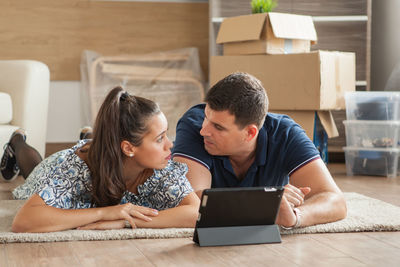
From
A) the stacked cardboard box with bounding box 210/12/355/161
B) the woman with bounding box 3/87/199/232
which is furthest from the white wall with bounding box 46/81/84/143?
the woman with bounding box 3/87/199/232

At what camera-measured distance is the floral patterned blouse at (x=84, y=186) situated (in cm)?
162

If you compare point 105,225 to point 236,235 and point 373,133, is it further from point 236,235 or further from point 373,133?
point 373,133

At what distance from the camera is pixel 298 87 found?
10.7ft

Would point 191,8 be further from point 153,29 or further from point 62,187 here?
point 62,187

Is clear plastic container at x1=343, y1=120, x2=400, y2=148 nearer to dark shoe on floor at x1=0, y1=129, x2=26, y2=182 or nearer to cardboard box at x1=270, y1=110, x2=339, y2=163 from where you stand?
cardboard box at x1=270, y1=110, x2=339, y2=163

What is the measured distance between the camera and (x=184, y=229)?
1.69m

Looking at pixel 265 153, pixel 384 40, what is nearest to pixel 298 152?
pixel 265 153

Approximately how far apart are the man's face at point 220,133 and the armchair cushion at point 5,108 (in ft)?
5.57

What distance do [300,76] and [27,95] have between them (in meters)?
1.46

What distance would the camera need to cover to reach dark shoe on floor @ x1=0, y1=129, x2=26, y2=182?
2873 millimetres

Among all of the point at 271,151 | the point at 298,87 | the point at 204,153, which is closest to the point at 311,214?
the point at 271,151

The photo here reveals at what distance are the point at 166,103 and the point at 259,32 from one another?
1.25 metres

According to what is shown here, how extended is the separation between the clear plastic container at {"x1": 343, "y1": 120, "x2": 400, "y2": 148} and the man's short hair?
1670mm

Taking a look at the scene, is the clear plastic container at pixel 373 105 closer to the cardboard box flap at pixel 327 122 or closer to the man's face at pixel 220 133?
the cardboard box flap at pixel 327 122
